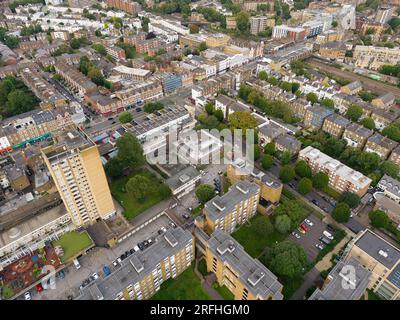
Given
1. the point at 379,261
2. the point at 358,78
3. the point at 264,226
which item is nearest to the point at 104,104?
the point at 264,226

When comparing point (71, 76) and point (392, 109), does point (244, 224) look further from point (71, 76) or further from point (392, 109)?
point (71, 76)

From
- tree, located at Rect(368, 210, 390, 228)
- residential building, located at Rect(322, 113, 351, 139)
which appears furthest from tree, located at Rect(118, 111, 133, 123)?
tree, located at Rect(368, 210, 390, 228)

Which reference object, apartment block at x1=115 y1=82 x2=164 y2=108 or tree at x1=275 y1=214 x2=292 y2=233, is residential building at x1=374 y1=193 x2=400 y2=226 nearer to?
tree at x1=275 y1=214 x2=292 y2=233

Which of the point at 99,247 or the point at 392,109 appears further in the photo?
the point at 392,109

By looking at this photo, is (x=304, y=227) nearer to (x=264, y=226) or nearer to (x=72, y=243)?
(x=264, y=226)

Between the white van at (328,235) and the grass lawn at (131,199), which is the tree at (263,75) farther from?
the white van at (328,235)


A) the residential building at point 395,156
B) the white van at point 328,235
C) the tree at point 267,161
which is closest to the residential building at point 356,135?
the residential building at point 395,156
